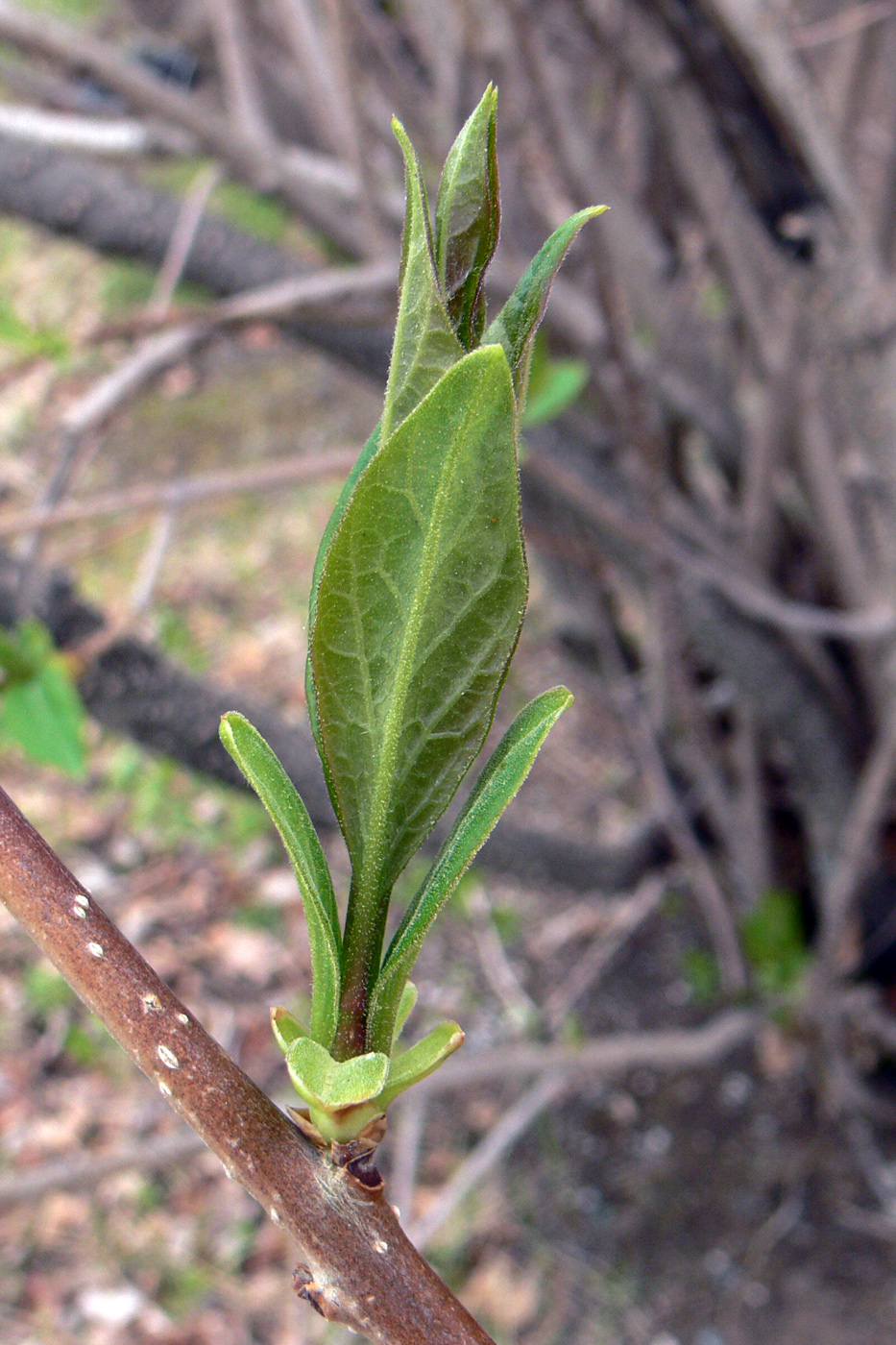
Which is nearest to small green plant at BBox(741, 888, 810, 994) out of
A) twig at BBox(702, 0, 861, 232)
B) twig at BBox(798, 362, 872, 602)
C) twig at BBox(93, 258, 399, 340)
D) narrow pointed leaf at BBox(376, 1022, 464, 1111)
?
twig at BBox(798, 362, 872, 602)

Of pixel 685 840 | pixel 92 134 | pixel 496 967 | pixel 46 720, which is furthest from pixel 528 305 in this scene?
pixel 496 967

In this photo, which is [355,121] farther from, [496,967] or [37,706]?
[496,967]

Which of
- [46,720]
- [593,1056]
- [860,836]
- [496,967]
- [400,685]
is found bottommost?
[496,967]

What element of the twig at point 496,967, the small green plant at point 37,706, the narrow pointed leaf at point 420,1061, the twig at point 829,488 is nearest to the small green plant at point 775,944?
the twig at point 496,967

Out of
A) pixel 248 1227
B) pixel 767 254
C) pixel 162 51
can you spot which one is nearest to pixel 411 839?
pixel 767 254

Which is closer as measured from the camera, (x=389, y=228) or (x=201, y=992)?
(x=389, y=228)

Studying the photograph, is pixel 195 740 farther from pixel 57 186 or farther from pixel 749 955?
pixel 749 955

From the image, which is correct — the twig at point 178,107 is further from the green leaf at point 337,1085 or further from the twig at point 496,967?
the green leaf at point 337,1085

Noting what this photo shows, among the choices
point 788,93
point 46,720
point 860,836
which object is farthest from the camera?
point 860,836
